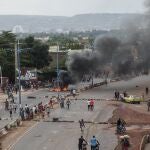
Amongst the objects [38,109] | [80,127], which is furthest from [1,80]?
[80,127]

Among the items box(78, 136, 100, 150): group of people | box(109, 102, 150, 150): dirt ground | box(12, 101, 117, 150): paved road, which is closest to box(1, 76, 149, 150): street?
box(12, 101, 117, 150): paved road

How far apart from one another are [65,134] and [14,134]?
4.22 meters

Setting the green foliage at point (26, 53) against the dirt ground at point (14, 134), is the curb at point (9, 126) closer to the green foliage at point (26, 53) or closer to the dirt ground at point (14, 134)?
the dirt ground at point (14, 134)

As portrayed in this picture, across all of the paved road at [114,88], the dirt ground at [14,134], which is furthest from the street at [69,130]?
the paved road at [114,88]

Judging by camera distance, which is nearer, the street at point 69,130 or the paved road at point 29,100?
the street at point 69,130

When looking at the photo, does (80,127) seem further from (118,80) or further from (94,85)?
(118,80)

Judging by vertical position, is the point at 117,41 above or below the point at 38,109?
above

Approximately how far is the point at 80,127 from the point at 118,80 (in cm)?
5500

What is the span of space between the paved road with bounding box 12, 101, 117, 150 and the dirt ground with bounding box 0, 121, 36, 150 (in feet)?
2.03

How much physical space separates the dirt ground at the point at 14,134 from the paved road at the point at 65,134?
617 mm

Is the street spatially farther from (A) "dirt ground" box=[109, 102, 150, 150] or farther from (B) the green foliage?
(B) the green foliage

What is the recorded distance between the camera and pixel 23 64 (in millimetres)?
106000

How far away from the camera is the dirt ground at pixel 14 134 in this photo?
39575mm

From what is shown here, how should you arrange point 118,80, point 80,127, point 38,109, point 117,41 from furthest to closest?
point 118,80
point 117,41
point 38,109
point 80,127
